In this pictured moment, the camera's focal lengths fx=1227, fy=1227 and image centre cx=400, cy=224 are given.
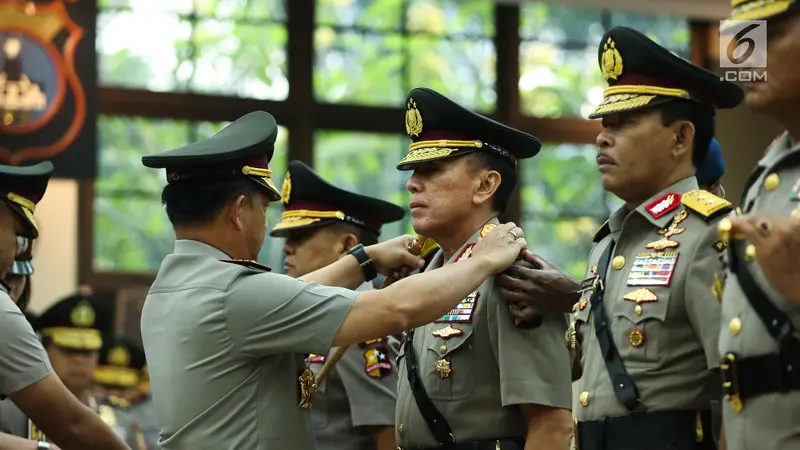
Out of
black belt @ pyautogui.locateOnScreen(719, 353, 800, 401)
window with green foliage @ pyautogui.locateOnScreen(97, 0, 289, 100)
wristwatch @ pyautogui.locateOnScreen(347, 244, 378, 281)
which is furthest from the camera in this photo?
window with green foliage @ pyautogui.locateOnScreen(97, 0, 289, 100)

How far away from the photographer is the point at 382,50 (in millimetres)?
9117

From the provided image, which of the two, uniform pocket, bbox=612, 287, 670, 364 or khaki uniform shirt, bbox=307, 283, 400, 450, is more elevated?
uniform pocket, bbox=612, 287, 670, 364

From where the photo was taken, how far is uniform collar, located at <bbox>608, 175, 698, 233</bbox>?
311cm

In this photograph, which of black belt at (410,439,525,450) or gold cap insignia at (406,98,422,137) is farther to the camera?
gold cap insignia at (406,98,422,137)

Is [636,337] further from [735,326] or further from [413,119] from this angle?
[413,119]

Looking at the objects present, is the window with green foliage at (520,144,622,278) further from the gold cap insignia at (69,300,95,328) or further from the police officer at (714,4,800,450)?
the police officer at (714,4,800,450)

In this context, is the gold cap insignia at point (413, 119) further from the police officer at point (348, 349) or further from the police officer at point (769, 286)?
the police officer at point (769, 286)

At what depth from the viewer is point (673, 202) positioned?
3.12m

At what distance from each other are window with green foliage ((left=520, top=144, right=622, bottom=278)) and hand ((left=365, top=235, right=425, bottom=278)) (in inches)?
215

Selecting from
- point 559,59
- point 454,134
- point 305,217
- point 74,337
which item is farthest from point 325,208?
point 559,59

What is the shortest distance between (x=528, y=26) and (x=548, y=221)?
1505mm

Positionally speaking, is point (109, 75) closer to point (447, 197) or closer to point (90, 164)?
point (90, 164)

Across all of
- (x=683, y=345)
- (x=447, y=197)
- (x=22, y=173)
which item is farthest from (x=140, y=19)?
(x=683, y=345)

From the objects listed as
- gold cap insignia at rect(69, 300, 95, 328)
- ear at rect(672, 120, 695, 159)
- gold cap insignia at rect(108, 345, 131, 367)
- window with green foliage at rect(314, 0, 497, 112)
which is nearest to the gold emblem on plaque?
ear at rect(672, 120, 695, 159)
